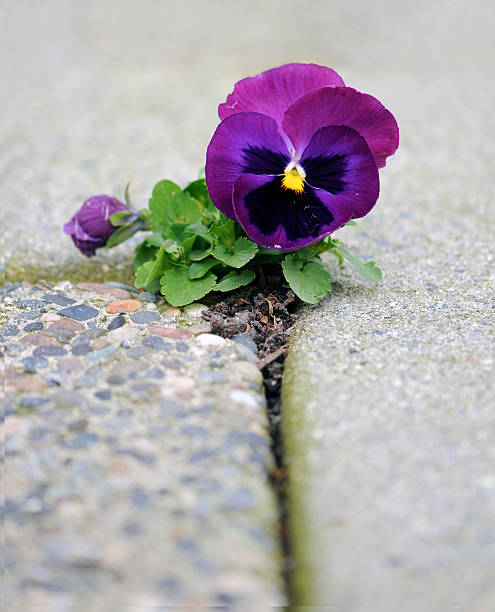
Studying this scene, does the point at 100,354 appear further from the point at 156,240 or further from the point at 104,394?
the point at 156,240

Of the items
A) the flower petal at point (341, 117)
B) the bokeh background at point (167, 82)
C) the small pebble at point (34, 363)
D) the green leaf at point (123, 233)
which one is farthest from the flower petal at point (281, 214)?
the bokeh background at point (167, 82)

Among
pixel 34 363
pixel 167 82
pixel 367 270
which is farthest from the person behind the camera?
pixel 167 82

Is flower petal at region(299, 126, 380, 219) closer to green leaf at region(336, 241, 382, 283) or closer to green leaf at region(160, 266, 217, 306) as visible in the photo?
green leaf at region(336, 241, 382, 283)

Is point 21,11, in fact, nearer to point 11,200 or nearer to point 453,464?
point 11,200

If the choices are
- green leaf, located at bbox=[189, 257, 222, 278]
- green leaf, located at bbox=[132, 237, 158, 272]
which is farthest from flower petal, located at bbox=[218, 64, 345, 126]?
green leaf, located at bbox=[132, 237, 158, 272]

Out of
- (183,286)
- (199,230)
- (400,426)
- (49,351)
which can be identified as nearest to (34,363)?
(49,351)
